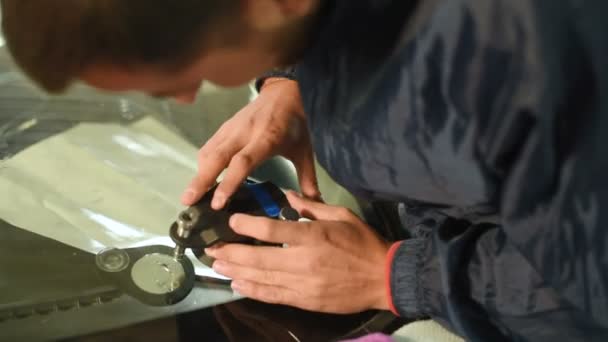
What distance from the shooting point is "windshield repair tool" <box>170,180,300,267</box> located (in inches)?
23.8

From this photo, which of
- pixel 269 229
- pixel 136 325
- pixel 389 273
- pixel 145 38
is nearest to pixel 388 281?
pixel 389 273

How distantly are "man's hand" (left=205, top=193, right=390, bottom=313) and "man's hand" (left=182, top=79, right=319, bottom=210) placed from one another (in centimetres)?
7

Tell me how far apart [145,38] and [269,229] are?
0.25 m

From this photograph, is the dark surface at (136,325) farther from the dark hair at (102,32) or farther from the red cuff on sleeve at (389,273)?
the dark hair at (102,32)

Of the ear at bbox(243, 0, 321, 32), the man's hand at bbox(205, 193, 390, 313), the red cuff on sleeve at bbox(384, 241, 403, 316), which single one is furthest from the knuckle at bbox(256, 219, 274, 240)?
the ear at bbox(243, 0, 321, 32)

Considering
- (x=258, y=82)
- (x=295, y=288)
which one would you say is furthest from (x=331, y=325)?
(x=258, y=82)

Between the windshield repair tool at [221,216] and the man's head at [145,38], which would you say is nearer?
the man's head at [145,38]

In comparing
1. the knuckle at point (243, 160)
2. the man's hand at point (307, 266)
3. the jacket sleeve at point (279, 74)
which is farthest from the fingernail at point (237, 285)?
the jacket sleeve at point (279, 74)

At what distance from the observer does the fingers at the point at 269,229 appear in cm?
59

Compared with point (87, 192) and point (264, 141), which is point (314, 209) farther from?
point (87, 192)

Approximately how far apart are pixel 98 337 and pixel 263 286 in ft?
0.47

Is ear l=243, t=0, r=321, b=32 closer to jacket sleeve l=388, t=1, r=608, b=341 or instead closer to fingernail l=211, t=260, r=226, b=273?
jacket sleeve l=388, t=1, r=608, b=341

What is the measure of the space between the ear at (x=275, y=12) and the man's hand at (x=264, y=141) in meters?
0.23

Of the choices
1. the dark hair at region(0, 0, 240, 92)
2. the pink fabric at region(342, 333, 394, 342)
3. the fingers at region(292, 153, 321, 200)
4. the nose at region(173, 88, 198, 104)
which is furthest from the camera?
the fingers at region(292, 153, 321, 200)
